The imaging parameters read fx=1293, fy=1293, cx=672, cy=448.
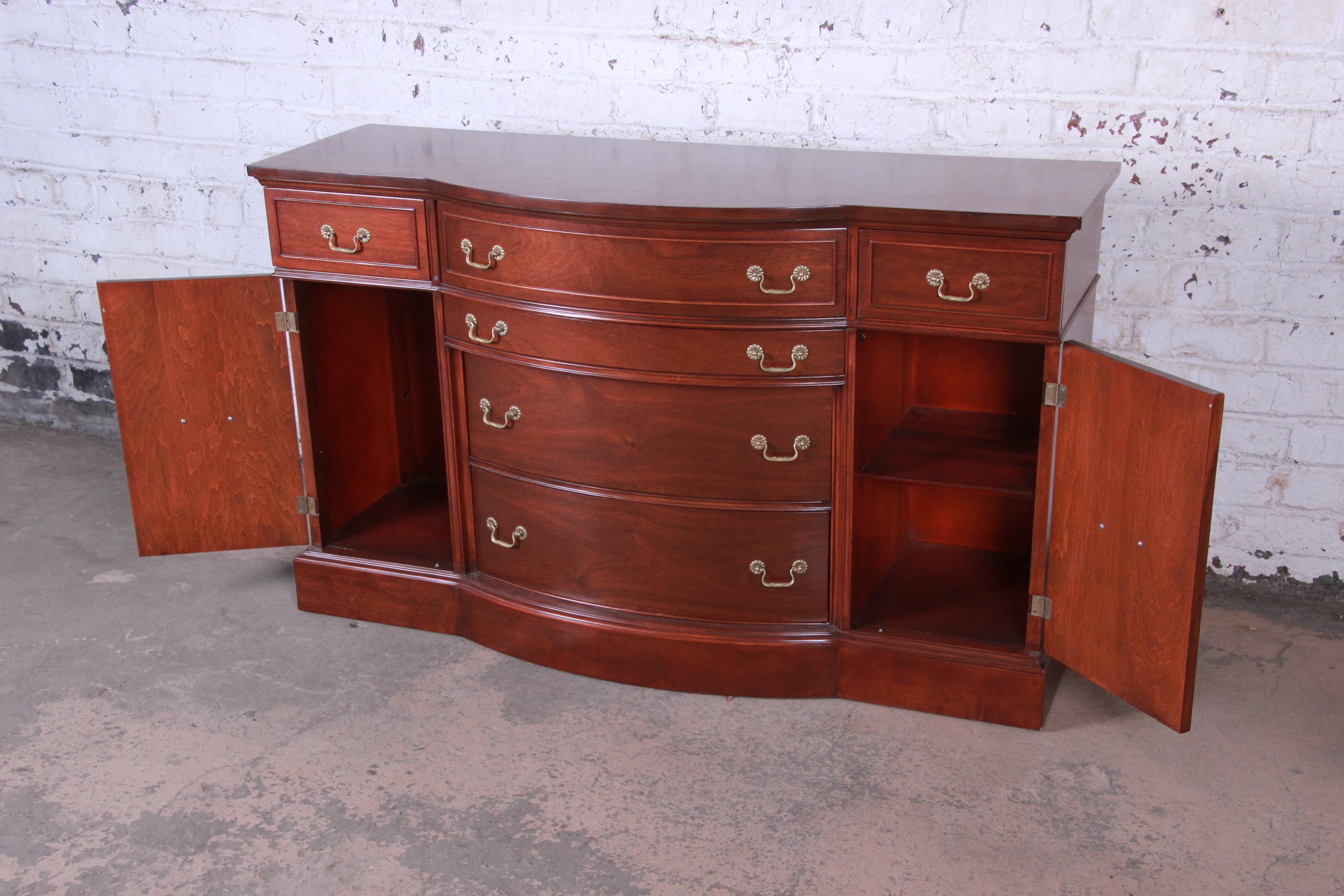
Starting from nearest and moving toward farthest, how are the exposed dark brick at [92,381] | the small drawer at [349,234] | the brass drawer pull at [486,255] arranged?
the brass drawer pull at [486,255] < the small drawer at [349,234] < the exposed dark brick at [92,381]

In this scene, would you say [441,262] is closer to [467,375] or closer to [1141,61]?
[467,375]

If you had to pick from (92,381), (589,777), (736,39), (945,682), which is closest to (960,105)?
(736,39)

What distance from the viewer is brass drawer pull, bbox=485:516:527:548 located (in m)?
2.69

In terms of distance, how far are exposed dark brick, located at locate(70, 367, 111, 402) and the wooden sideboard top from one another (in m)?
1.40

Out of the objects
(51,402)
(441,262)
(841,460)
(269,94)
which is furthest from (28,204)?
(841,460)

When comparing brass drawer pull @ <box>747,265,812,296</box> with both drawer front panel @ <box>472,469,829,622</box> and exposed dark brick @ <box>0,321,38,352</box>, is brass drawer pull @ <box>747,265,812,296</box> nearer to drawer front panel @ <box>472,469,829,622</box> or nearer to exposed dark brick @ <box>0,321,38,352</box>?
drawer front panel @ <box>472,469,829,622</box>

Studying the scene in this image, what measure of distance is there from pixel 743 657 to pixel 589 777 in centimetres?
40

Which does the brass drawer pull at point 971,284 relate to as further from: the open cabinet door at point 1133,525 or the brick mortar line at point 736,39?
A: the brick mortar line at point 736,39

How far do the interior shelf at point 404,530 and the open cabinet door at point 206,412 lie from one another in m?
0.12

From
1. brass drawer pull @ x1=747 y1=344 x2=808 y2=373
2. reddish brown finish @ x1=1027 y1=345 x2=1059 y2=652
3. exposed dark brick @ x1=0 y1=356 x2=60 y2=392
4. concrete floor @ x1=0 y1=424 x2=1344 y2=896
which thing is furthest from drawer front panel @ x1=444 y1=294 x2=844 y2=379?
exposed dark brick @ x1=0 y1=356 x2=60 y2=392

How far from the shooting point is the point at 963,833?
2.18 m

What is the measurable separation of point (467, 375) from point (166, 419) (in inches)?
28.8

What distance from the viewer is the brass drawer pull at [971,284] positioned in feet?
7.22

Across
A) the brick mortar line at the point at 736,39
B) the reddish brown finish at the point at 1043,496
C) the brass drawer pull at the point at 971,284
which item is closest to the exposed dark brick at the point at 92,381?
the brick mortar line at the point at 736,39
